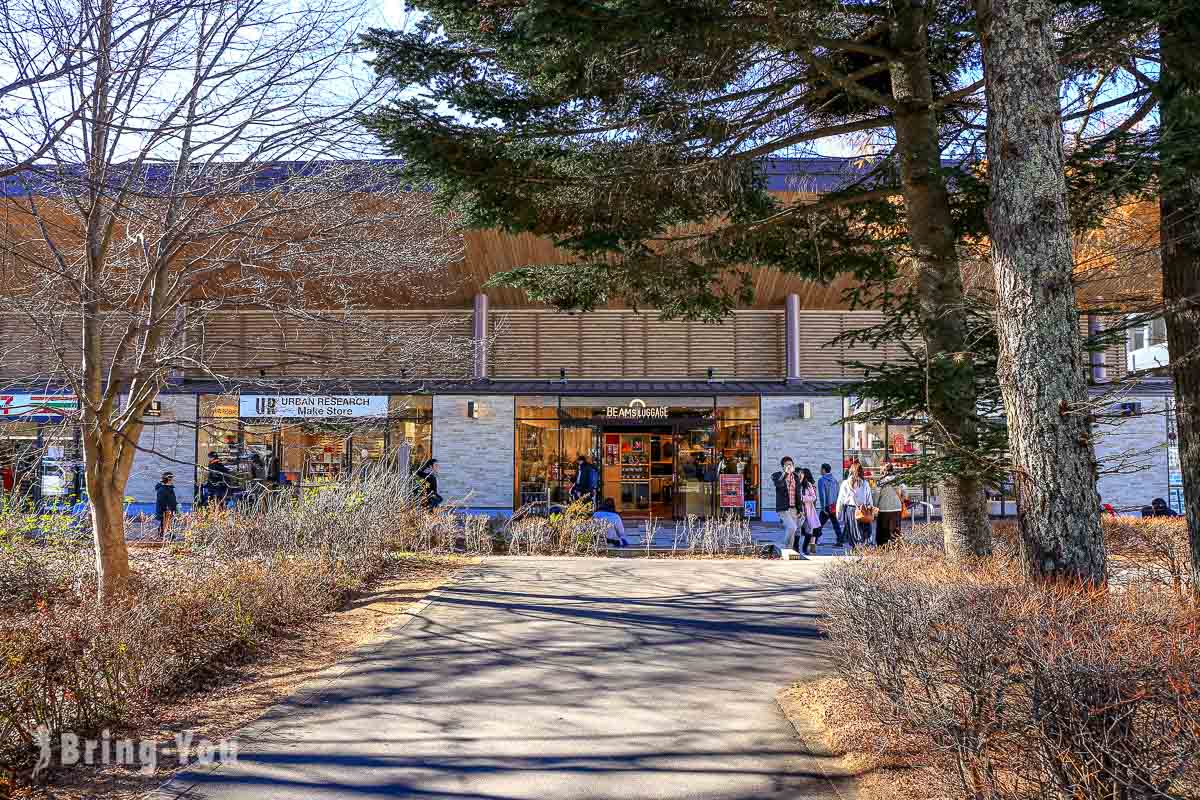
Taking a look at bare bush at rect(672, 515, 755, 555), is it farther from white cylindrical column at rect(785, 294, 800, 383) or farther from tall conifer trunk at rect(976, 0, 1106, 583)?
tall conifer trunk at rect(976, 0, 1106, 583)

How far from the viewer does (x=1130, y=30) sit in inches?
246

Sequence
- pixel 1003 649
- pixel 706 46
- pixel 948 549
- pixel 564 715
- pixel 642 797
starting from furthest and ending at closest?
1. pixel 948 549
2. pixel 706 46
3. pixel 564 715
4. pixel 642 797
5. pixel 1003 649

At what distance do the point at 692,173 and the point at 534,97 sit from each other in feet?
5.60

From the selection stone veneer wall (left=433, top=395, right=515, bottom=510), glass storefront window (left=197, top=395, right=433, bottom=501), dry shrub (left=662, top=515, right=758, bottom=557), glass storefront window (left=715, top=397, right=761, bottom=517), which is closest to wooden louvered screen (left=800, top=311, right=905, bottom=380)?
glass storefront window (left=715, top=397, right=761, bottom=517)

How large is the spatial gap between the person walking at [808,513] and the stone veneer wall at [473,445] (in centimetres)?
898

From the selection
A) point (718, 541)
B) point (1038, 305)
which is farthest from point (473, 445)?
point (1038, 305)

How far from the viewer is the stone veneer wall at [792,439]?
2129 centimetres

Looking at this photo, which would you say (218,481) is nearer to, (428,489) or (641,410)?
(428,489)

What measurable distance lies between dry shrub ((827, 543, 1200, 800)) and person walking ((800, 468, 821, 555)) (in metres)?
9.56

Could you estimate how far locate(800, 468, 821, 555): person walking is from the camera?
14.7 meters

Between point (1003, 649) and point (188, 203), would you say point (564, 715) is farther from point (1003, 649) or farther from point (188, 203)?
point (188, 203)

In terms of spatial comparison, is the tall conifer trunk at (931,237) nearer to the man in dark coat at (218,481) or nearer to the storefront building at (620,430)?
the man in dark coat at (218,481)

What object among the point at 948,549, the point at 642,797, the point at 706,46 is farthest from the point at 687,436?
the point at 642,797

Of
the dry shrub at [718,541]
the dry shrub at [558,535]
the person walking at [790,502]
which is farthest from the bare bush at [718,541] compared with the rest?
the dry shrub at [558,535]
